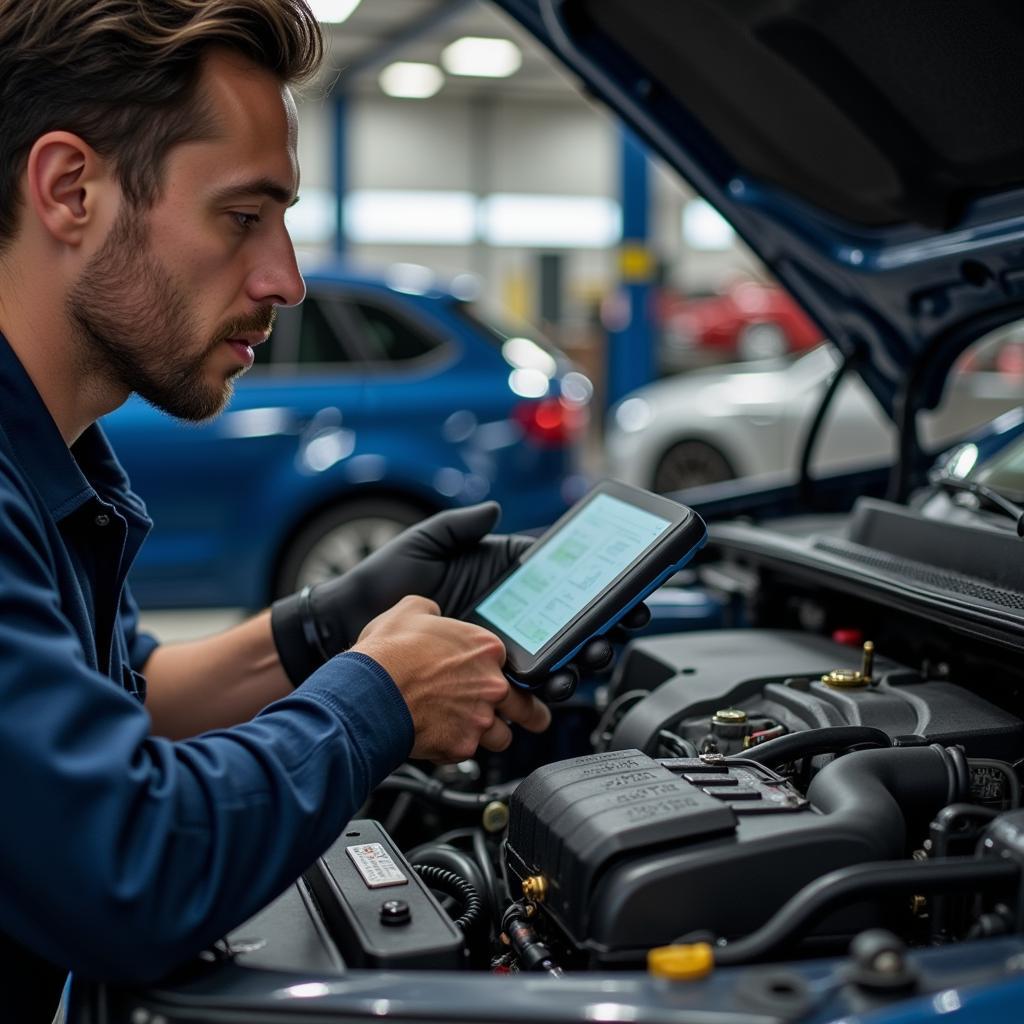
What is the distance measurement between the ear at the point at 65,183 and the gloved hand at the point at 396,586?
69 cm

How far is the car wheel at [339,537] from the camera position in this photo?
490 centimetres

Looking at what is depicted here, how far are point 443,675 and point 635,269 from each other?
8228mm

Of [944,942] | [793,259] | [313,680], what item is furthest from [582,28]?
[944,942]

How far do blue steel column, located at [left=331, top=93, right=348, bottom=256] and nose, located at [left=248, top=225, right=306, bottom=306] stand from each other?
588 inches

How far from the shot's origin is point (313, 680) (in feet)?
3.84

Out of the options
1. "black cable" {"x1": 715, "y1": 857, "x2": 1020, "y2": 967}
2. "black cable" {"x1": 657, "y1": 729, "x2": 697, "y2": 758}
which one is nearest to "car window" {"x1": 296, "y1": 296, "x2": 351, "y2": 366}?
"black cable" {"x1": 657, "y1": 729, "x2": 697, "y2": 758}

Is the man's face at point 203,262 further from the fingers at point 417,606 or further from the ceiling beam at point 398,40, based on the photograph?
the ceiling beam at point 398,40

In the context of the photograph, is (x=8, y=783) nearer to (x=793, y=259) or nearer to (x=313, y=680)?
(x=313, y=680)

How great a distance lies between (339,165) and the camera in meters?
15.8

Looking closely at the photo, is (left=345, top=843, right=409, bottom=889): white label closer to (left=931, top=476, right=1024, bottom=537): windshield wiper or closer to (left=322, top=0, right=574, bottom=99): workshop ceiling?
(left=931, top=476, right=1024, bottom=537): windshield wiper

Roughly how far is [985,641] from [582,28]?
1206 millimetres

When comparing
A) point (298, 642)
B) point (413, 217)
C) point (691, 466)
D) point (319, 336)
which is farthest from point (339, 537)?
point (413, 217)

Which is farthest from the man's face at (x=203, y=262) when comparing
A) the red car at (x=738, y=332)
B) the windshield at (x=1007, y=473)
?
the red car at (x=738, y=332)

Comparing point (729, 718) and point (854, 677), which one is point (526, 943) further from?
point (854, 677)
